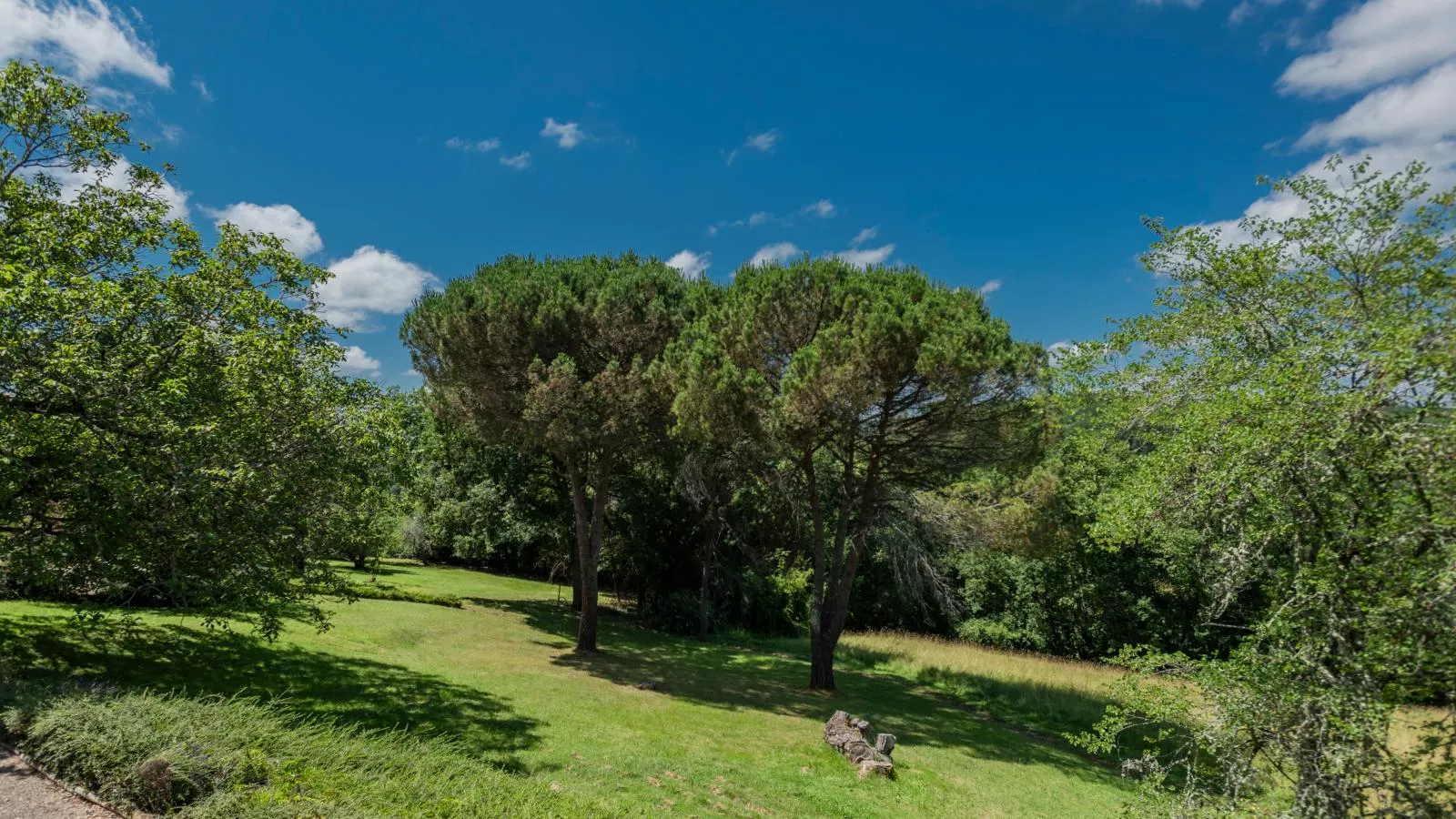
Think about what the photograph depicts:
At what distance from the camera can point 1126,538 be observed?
293 inches

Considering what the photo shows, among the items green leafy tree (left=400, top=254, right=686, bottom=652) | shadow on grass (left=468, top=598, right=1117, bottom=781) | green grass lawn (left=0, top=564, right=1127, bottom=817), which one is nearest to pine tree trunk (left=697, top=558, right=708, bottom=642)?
shadow on grass (left=468, top=598, right=1117, bottom=781)

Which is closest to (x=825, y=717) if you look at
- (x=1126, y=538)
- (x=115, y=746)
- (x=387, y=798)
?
(x=1126, y=538)

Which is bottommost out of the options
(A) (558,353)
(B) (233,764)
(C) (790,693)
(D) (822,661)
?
(C) (790,693)

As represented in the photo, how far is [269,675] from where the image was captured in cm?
1027

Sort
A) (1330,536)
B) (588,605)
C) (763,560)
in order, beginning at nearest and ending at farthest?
(1330,536) < (588,605) < (763,560)

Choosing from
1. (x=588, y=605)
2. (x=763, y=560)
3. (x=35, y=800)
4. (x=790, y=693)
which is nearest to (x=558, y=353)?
(x=588, y=605)

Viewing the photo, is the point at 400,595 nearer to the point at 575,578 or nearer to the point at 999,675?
the point at 575,578

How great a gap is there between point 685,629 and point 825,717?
12699 mm

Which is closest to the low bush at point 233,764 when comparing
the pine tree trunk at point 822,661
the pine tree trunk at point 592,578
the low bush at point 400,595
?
the pine tree trunk at point 822,661

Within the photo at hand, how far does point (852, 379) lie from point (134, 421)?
1077cm

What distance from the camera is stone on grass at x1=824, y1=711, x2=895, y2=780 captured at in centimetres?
948

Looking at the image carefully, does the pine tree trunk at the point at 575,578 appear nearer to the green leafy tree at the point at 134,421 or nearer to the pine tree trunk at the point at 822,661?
the pine tree trunk at the point at 822,661

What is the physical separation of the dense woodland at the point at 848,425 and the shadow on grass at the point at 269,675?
1002mm

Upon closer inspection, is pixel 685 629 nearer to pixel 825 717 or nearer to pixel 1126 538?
pixel 825 717
